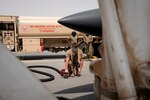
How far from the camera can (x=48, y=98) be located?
1462mm

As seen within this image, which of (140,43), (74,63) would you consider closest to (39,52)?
(74,63)

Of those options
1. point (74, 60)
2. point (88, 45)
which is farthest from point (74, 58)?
point (88, 45)

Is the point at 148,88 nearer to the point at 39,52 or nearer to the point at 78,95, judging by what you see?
the point at 78,95

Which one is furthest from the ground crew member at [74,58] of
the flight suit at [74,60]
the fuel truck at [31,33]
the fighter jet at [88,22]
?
the fuel truck at [31,33]

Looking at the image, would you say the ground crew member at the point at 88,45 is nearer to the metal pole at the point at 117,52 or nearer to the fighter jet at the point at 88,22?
the fighter jet at the point at 88,22

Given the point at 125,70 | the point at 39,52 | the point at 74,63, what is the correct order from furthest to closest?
the point at 39,52 → the point at 74,63 → the point at 125,70

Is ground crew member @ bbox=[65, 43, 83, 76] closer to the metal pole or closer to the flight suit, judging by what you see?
the flight suit

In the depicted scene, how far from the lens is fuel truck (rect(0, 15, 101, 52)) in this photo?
58.9ft

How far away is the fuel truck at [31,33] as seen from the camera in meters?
18.0

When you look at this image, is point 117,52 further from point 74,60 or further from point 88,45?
point 88,45

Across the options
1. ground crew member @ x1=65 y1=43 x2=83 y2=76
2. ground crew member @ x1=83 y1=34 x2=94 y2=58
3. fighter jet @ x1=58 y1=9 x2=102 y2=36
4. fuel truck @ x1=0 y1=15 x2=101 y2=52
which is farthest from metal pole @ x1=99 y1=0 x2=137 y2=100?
fuel truck @ x1=0 y1=15 x2=101 y2=52

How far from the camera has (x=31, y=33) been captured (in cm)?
1838

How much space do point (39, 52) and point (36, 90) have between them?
56.1ft

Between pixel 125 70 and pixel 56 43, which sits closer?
pixel 125 70
